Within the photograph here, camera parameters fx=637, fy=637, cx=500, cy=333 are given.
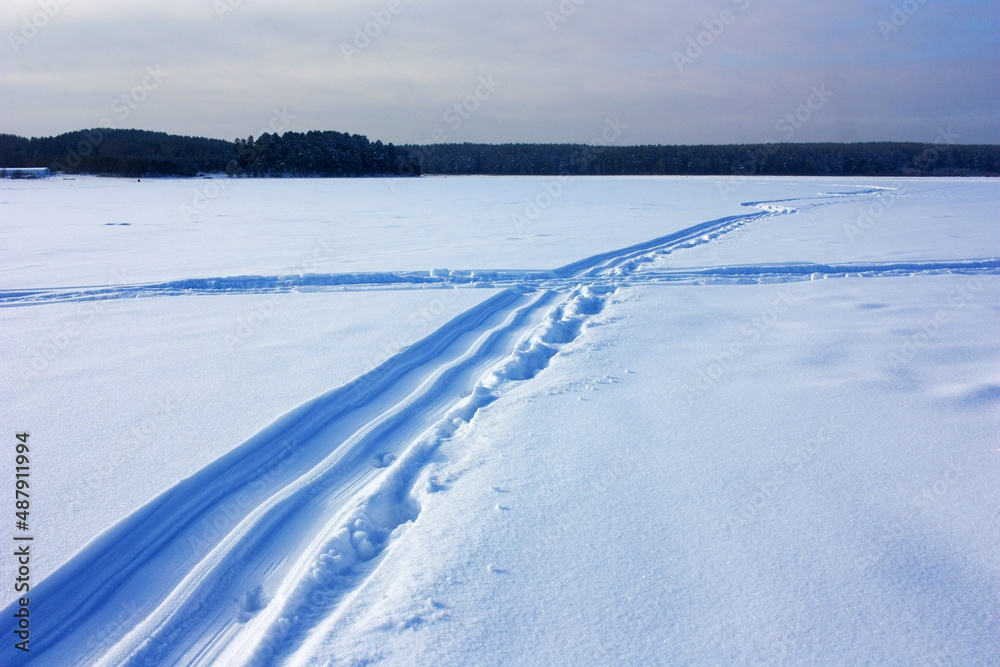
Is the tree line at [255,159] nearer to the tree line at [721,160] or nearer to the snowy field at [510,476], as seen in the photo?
the tree line at [721,160]

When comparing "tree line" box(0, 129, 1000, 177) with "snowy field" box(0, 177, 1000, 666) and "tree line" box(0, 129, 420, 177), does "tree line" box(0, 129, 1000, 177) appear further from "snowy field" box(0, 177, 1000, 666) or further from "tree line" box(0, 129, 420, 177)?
"snowy field" box(0, 177, 1000, 666)

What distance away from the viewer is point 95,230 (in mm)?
14977

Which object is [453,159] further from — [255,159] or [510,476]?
[510,476]

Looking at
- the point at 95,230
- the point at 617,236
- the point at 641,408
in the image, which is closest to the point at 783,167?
the point at 617,236

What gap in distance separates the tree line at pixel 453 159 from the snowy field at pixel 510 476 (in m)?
64.5

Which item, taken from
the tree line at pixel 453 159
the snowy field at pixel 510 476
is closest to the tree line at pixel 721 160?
the tree line at pixel 453 159

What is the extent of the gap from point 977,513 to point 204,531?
3.33m

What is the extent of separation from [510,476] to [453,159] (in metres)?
94.1

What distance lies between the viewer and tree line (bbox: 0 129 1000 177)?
2655 inches

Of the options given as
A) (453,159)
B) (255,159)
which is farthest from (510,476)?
(453,159)

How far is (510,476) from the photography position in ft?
10.3

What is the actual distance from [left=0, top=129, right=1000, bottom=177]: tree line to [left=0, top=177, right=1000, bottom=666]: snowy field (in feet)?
212

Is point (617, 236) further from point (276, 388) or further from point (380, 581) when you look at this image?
point (380, 581)

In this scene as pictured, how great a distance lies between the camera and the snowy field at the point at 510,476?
2125mm
